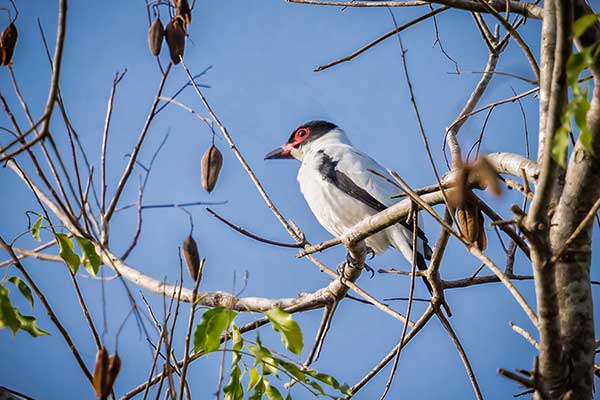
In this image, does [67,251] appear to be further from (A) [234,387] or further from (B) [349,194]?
(B) [349,194]

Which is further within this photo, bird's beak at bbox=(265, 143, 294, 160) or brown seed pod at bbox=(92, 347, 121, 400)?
bird's beak at bbox=(265, 143, 294, 160)

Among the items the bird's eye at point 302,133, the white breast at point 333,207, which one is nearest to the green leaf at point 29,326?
the white breast at point 333,207

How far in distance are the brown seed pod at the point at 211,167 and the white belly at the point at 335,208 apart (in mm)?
2370

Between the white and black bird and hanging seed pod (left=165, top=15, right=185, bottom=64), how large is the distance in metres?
2.69

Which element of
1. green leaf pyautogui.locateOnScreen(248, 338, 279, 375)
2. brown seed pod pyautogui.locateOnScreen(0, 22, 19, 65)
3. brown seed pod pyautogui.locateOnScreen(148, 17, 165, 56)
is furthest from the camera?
brown seed pod pyautogui.locateOnScreen(148, 17, 165, 56)

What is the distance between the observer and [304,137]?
6727 millimetres

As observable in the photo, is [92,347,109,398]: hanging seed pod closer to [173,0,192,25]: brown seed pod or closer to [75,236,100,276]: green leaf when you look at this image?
[75,236,100,276]: green leaf

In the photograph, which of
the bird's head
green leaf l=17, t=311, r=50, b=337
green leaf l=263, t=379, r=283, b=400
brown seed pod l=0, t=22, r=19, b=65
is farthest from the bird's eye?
green leaf l=17, t=311, r=50, b=337

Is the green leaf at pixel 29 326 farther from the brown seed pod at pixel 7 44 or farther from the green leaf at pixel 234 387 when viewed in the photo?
the brown seed pod at pixel 7 44

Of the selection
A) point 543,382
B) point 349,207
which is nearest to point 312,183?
point 349,207

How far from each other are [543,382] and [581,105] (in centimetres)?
92

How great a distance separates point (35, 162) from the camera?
6.91 feet

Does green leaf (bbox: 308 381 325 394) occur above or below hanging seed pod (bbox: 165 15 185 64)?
below

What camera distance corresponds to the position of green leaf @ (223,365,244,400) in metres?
2.31
